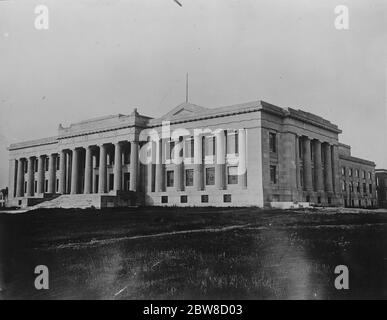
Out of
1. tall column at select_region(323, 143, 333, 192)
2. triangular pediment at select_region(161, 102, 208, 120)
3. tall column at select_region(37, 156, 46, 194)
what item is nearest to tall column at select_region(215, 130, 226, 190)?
triangular pediment at select_region(161, 102, 208, 120)

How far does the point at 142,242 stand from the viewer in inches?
642

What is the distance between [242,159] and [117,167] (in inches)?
749

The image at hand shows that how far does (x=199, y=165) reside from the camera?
38812mm

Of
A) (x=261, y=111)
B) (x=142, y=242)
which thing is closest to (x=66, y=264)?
(x=142, y=242)

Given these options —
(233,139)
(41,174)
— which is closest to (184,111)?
(233,139)

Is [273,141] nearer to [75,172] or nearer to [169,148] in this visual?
[169,148]

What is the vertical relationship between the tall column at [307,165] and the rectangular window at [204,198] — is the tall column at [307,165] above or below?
above

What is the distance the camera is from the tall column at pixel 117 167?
4528 cm

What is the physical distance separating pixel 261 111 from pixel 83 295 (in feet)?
82.9

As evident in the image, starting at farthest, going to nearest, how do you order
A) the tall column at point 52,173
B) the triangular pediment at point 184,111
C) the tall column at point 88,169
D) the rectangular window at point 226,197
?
the tall column at point 88,169
the tall column at point 52,173
the rectangular window at point 226,197
the triangular pediment at point 184,111

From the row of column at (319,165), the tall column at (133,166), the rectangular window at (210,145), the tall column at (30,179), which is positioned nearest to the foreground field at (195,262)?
the rectangular window at (210,145)

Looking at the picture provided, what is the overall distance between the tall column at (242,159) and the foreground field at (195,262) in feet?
45.9

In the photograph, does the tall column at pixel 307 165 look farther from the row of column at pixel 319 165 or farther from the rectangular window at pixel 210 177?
the rectangular window at pixel 210 177

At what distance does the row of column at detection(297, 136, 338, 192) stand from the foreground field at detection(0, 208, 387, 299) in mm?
25635
